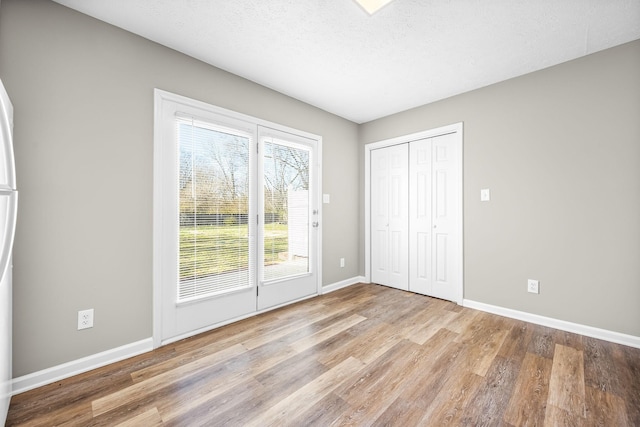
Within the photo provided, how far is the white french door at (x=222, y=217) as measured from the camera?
2207mm

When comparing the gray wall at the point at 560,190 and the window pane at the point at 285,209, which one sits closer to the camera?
the gray wall at the point at 560,190

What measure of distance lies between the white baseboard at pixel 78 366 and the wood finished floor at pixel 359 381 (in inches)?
2.1

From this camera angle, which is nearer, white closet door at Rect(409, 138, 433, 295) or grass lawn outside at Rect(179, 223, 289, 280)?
grass lawn outside at Rect(179, 223, 289, 280)

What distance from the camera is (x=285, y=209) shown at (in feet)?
10.2

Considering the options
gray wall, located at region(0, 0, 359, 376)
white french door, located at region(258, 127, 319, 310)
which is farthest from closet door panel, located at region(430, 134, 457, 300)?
gray wall, located at region(0, 0, 359, 376)

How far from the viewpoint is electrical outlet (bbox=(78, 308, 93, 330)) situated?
1.82 m

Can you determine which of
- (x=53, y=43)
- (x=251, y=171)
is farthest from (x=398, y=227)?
(x=53, y=43)

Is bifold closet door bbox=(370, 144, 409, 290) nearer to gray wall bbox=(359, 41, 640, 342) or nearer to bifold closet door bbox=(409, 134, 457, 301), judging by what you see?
bifold closet door bbox=(409, 134, 457, 301)

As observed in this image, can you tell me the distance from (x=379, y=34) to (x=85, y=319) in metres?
2.97

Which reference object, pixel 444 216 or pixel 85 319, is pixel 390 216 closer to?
pixel 444 216

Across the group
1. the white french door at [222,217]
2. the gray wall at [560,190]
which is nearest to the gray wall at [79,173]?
the white french door at [222,217]

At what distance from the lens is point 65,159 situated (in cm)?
177

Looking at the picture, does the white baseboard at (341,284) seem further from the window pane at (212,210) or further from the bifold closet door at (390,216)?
the window pane at (212,210)

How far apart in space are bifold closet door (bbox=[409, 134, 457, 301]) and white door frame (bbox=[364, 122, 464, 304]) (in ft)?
0.21
